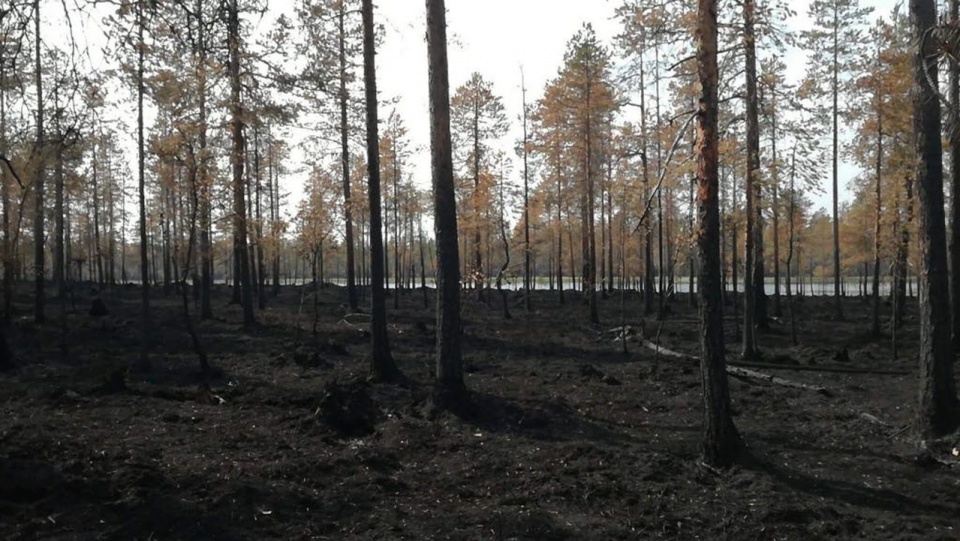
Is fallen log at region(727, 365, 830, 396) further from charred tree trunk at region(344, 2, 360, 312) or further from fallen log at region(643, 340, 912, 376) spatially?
charred tree trunk at region(344, 2, 360, 312)

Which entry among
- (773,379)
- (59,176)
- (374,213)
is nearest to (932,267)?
(773,379)

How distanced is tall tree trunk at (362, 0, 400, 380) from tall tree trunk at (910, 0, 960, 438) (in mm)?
7781

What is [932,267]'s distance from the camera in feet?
24.2

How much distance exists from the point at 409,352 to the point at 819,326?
A: 1612 cm

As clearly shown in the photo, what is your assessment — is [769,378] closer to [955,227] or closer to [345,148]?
[955,227]

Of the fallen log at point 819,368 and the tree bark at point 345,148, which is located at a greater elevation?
the tree bark at point 345,148

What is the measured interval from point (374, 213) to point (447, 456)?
5.26 meters

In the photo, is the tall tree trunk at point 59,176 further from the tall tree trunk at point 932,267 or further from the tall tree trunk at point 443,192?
the tall tree trunk at point 932,267

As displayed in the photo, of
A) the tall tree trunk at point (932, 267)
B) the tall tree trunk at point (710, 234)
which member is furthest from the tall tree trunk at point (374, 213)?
the tall tree trunk at point (932, 267)

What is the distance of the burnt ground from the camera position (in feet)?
16.6

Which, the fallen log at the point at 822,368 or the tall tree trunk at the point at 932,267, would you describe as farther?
the fallen log at the point at 822,368

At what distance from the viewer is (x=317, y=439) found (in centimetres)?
750

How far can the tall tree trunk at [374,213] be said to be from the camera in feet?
35.8

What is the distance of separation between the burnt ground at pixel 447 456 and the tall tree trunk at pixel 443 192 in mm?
965
